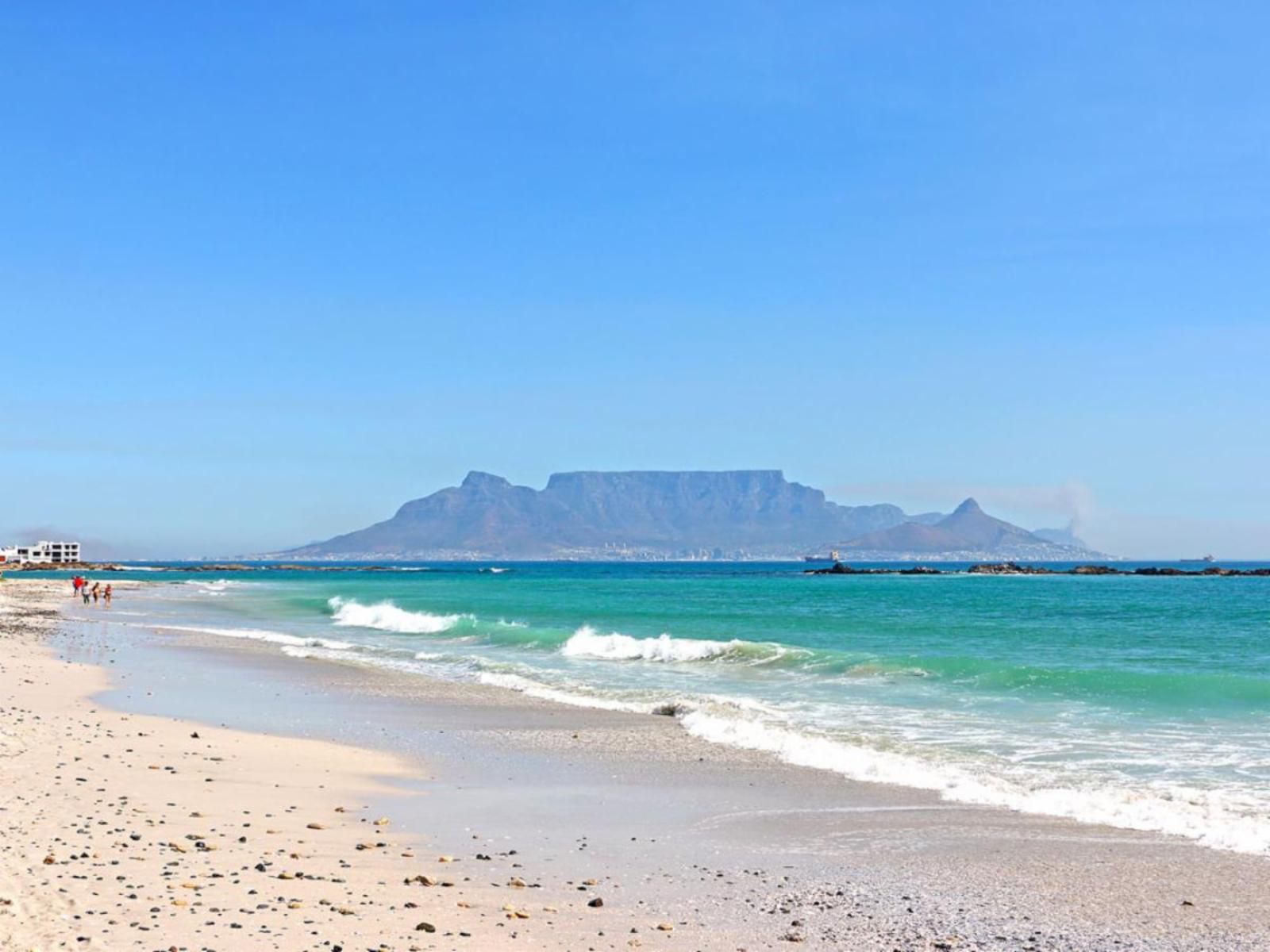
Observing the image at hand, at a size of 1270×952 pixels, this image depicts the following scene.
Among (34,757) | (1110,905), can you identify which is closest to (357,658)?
(34,757)

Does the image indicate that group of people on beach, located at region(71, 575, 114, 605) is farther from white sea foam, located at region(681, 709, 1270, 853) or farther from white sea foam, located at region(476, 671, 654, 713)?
white sea foam, located at region(681, 709, 1270, 853)

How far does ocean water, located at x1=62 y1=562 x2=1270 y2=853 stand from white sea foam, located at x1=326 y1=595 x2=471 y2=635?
0.21 metres

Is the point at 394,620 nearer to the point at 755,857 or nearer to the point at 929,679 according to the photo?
the point at 929,679

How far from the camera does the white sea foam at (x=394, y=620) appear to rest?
46094 millimetres

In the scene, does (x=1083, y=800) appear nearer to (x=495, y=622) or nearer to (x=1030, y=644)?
(x=1030, y=644)

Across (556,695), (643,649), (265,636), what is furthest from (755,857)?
(265,636)

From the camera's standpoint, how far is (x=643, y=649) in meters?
33.6

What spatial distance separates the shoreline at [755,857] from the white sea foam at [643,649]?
15.0 m

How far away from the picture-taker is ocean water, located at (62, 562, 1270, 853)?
505 inches

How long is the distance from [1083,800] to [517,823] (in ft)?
18.9

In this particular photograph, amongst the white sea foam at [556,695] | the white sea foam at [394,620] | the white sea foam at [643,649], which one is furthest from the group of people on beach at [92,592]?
the white sea foam at [556,695]

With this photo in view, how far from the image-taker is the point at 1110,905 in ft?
26.2

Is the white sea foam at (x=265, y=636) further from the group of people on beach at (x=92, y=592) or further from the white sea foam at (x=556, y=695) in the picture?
the group of people on beach at (x=92, y=592)

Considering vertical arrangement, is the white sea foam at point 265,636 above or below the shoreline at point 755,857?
below
